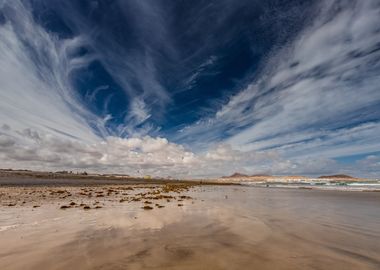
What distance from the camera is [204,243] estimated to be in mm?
A: 8586

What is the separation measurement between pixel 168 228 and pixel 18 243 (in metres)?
5.71

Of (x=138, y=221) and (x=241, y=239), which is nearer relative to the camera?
(x=241, y=239)

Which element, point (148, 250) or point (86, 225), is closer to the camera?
point (148, 250)

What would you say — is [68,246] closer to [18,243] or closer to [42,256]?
[42,256]

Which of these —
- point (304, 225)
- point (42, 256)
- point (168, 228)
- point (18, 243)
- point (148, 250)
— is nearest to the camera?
point (42, 256)

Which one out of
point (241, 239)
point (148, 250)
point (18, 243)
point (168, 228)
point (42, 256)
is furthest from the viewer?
point (168, 228)

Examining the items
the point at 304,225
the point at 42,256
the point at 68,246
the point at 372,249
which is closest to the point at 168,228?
the point at 68,246

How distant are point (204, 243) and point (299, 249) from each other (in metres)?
3.20

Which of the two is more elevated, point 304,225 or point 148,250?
point 304,225

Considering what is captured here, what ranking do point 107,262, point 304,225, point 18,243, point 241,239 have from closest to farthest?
point 107,262 < point 18,243 < point 241,239 < point 304,225

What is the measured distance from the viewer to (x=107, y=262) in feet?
21.3

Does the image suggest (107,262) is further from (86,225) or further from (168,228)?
(86,225)

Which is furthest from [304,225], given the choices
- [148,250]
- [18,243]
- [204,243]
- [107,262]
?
[18,243]

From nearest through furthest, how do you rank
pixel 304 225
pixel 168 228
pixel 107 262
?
pixel 107 262 → pixel 168 228 → pixel 304 225
